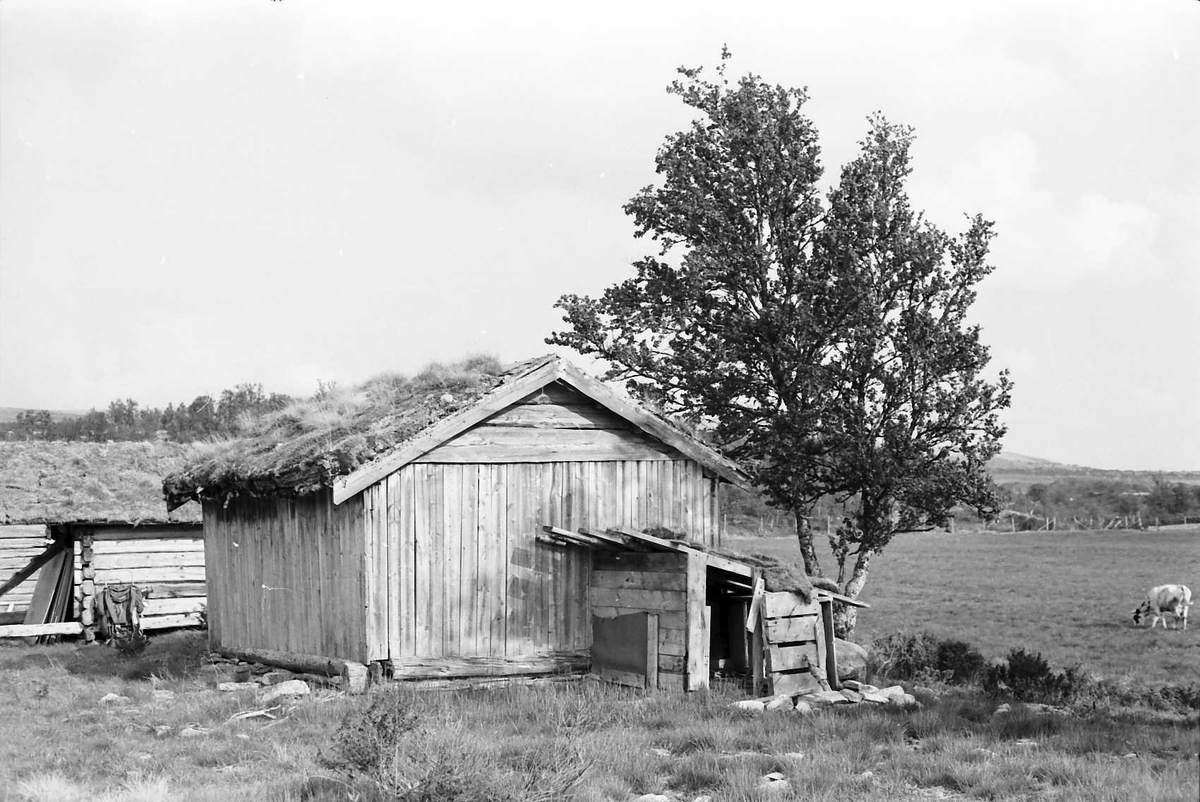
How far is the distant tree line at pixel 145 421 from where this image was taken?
197ft

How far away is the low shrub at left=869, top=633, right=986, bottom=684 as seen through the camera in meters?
17.4

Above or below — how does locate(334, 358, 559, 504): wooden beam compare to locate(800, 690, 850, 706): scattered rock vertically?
above

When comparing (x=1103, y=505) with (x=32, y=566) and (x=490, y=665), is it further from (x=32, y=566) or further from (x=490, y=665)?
(x=490, y=665)

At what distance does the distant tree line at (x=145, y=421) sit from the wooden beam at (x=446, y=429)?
142 ft

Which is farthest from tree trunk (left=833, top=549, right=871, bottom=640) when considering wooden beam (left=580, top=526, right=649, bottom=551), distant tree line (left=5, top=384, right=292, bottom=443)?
distant tree line (left=5, top=384, right=292, bottom=443)

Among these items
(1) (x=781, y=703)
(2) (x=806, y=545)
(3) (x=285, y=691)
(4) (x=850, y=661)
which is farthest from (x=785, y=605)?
(3) (x=285, y=691)

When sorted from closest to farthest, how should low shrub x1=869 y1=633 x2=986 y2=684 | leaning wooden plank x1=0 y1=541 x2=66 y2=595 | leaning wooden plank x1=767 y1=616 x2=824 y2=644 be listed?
leaning wooden plank x1=767 y1=616 x2=824 y2=644, low shrub x1=869 y1=633 x2=986 y2=684, leaning wooden plank x1=0 y1=541 x2=66 y2=595

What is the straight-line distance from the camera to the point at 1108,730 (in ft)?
37.5

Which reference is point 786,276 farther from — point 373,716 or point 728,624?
point 373,716

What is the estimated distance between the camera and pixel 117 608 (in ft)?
77.5

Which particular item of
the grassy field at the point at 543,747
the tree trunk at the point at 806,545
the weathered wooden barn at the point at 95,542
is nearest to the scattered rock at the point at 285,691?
the grassy field at the point at 543,747

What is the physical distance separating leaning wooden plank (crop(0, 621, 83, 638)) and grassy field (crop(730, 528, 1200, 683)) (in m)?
15.5

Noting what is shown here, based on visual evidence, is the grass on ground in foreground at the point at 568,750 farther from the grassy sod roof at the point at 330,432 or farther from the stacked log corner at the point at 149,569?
the stacked log corner at the point at 149,569

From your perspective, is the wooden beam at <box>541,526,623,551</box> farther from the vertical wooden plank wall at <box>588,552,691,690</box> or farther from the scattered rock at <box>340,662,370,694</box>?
the scattered rock at <box>340,662,370,694</box>
